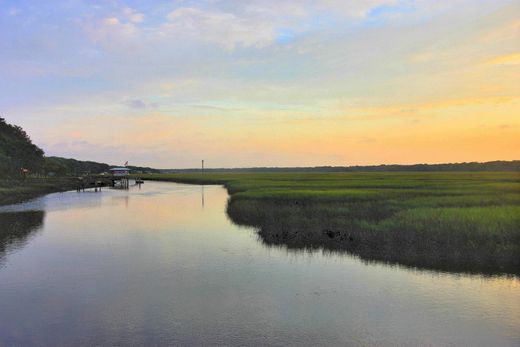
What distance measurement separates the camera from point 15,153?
91750 mm

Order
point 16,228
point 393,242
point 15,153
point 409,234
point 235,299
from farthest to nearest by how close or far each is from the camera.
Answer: point 15,153 → point 16,228 → point 409,234 → point 393,242 → point 235,299

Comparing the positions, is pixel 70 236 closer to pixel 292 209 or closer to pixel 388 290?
pixel 292 209

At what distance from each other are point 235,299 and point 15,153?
9551 cm

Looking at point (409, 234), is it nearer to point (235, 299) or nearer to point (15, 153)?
point (235, 299)

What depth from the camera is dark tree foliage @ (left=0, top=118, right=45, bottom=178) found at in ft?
273

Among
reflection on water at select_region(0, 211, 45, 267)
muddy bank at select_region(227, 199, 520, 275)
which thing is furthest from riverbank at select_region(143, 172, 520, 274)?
reflection on water at select_region(0, 211, 45, 267)

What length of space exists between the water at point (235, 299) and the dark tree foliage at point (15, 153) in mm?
71906

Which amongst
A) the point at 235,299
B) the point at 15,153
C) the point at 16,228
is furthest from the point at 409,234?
the point at 15,153

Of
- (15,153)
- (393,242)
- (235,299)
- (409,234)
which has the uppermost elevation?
(15,153)

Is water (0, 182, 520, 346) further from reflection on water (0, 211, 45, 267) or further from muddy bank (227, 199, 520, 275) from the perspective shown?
muddy bank (227, 199, 520, 275)

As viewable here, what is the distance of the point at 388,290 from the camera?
→ 14.1 meters

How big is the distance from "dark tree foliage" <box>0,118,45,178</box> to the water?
236ft

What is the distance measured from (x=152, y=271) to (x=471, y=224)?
15540 millimetres

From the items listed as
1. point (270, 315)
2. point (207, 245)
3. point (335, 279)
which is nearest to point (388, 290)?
point (335, 279)
